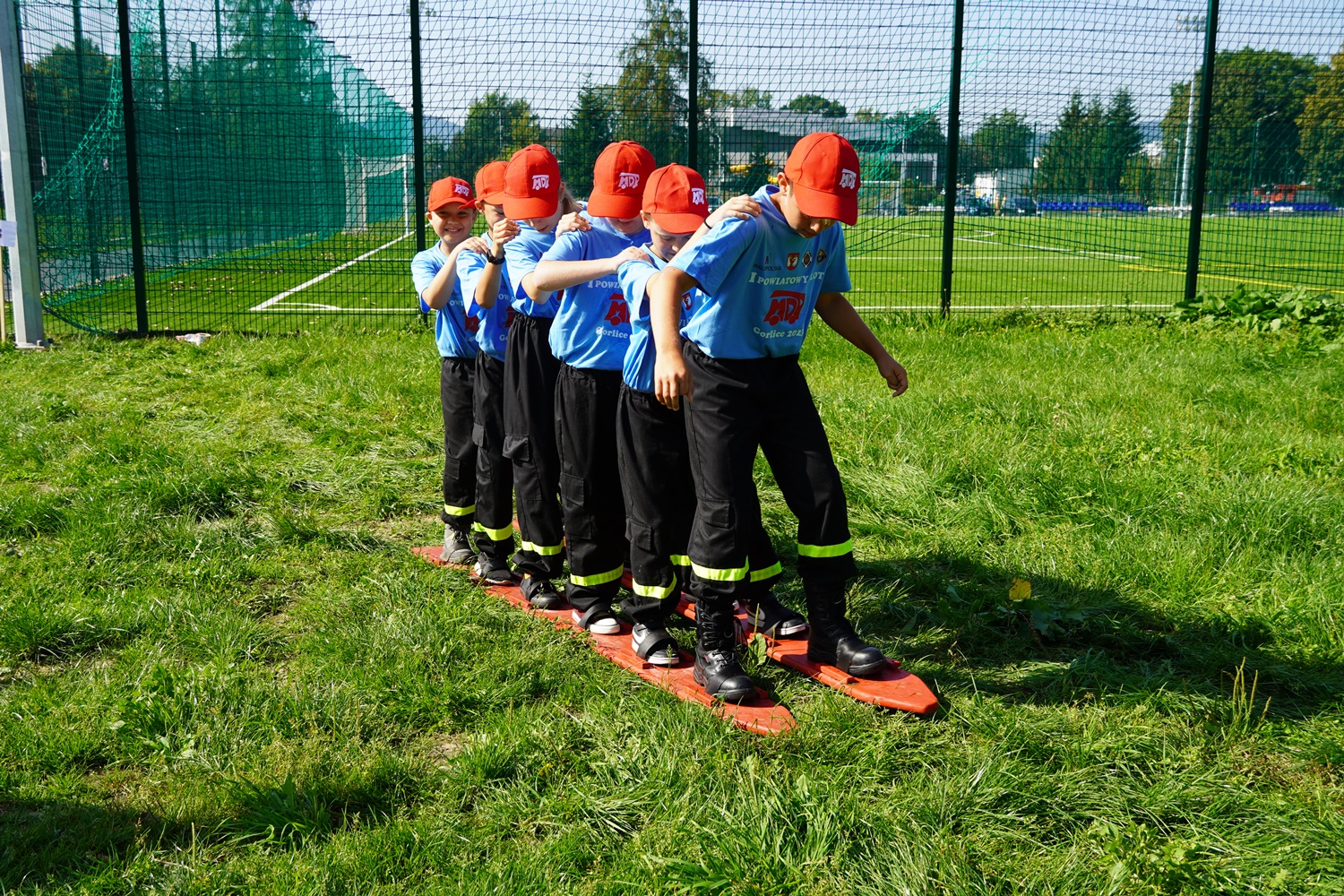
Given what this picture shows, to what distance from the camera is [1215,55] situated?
1089 centimetres

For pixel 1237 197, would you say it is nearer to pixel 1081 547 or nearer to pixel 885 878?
pixel 1081 547

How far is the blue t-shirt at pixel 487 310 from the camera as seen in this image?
444cm

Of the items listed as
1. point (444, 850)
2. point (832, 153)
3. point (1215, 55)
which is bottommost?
point (444, 850)

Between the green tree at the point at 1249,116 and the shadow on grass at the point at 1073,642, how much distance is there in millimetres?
8365

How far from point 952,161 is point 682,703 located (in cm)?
842

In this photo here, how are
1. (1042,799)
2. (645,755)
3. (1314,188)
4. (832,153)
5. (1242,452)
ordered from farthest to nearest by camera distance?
(1314,188) → (1242,452) → (832,153) → (645,755) → (1042,799)

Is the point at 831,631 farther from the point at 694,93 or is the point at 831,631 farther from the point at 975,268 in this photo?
the point at 975,268

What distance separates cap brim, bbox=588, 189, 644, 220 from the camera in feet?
13.1

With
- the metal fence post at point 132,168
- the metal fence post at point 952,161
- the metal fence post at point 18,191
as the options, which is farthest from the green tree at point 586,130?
the metal fence post at point 18,191

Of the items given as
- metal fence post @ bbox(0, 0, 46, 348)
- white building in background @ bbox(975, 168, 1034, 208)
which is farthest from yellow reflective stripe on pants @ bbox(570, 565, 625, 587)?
white building in background @ bbox(975, 168, 1034, 208)

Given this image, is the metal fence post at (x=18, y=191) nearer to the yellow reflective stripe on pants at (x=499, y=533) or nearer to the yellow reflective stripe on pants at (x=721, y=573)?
the yellow reflective stripe on pants at (x=499, y=533)

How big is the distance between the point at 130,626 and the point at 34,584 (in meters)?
0.65

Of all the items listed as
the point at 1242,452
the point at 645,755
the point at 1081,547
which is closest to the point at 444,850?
the point at 645,755

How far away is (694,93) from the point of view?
10.2 meters
